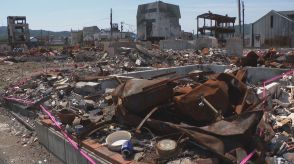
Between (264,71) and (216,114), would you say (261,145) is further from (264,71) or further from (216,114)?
(264,71)

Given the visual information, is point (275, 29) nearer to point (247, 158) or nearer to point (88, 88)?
point (88, 88)

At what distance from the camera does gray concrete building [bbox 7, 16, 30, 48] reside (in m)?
42.7

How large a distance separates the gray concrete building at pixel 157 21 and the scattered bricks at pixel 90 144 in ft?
135

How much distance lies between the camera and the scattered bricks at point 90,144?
14.9 ft

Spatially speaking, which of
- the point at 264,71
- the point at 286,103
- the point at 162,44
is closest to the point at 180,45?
the point at 162,44

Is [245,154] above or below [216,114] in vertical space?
below

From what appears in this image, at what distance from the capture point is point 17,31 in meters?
43.8

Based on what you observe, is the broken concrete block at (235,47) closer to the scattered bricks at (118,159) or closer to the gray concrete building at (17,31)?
the scattered bricks at (118,159)

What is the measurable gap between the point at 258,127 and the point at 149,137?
55.1 inches

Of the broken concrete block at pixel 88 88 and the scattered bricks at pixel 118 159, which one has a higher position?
the broken concrete block at pixel 88 88

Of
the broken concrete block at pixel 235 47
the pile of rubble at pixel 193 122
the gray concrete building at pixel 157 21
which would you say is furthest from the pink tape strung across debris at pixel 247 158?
the gray concrete building at pixel 157 21

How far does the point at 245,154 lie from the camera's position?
363cm

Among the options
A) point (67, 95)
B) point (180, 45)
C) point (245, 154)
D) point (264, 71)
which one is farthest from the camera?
point (180, 45)

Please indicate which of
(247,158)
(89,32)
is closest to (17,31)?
(89,32)
